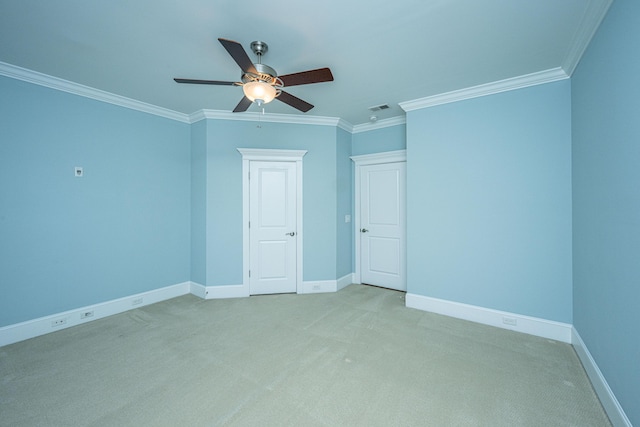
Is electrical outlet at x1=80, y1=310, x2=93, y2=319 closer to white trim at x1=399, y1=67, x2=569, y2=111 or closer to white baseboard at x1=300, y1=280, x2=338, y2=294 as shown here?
white baseboard at x1=300, y1=280, x2=338, y2=294

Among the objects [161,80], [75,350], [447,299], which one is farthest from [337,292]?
[161,80]

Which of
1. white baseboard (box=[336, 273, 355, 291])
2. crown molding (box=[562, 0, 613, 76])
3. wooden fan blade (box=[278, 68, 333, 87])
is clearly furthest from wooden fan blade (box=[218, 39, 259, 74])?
white baseboard (box=[336, 273, 355, 291])

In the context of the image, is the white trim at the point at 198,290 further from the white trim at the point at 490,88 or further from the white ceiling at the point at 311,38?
the white trim at the point at 490,88

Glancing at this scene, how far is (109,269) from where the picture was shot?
3.38 meters

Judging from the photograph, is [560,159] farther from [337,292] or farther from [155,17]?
[155,17]

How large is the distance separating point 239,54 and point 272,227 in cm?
272

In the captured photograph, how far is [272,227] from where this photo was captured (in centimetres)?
414

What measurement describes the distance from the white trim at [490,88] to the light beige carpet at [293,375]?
2696mm

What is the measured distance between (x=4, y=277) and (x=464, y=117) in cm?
531

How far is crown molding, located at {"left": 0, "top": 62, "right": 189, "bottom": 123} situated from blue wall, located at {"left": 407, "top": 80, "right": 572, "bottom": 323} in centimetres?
358

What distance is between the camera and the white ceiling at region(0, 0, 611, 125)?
1.87 m

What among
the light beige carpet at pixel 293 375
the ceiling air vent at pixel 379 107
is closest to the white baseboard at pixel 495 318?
the light beige carpet at pixel 293 375

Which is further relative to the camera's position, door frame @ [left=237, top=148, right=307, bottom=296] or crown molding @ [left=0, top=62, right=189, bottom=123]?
door frame @ [left=237, top=148, right=307, bottom=296]

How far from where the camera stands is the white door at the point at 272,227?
160 inches
